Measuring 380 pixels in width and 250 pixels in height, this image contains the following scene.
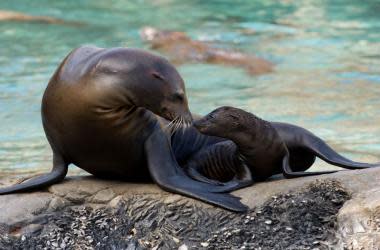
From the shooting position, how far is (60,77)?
477cm

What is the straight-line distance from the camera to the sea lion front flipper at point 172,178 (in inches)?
176

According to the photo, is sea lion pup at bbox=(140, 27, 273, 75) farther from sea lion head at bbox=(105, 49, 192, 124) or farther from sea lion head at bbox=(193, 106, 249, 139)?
sea lion head at bbox=(105, 49, 192, 124)

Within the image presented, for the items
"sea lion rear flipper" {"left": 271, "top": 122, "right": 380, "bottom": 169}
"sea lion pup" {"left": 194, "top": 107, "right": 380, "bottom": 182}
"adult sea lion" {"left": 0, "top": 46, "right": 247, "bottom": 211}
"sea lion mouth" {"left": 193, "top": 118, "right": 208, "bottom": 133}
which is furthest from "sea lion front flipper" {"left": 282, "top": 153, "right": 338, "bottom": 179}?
"sea lion mouth" {"left": 193, "top": 118, "right": 208, "bottom": 133}

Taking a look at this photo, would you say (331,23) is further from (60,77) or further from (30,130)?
(60,77)

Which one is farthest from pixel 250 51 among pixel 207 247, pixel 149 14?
pixel 207 247

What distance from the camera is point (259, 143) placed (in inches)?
191

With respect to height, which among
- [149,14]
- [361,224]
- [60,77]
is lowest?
[149,14]

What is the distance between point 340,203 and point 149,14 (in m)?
10.9

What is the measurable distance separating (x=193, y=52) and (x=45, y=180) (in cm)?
692

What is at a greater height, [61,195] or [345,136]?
[61,195]

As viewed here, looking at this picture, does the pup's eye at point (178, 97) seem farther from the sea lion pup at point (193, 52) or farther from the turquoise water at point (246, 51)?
the sea lion pup at point (193, 52)

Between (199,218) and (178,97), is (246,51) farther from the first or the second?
(199,218)

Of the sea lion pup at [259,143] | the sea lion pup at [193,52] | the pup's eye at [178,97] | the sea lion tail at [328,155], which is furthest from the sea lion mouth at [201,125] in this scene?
the sea lion pup at [193,52]

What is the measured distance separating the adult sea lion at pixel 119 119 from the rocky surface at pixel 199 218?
109 millimetres
